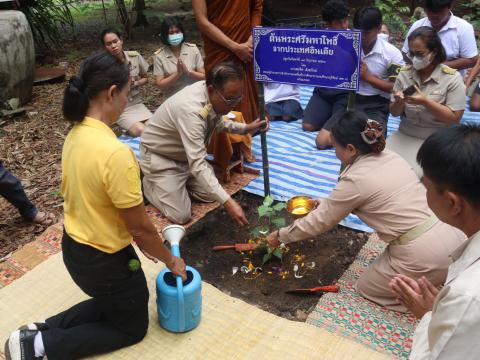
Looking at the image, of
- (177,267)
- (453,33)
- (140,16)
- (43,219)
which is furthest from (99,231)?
(140,16)

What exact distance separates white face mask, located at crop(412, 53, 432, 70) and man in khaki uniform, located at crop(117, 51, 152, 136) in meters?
2.81

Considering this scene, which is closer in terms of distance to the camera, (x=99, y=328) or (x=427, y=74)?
(x=99, y=328)

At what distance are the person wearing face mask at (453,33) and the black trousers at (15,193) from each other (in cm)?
364

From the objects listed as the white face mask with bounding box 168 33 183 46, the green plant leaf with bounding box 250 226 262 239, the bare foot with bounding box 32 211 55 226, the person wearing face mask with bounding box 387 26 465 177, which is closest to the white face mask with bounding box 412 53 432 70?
the person wearing face mask with bounding box 387 26 465 177

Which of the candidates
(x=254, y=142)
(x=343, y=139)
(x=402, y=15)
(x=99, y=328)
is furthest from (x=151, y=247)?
(x=402, y=15)

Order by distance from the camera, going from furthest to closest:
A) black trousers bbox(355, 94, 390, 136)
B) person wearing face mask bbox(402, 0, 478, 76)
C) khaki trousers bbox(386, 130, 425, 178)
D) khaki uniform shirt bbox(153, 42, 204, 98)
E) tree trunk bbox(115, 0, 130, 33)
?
tree trunk bbox(115, 0, 130, 33), khaki uniform shirt bbox(153, 42, 204, 98), black trousers bbox(355, 94, 390, 136), person wearing face mask bbox(402, 0, 478, 76), khaki trousers bbox(386, 130, 425, 178)

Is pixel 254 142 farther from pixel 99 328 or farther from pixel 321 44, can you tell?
pixel 99 328

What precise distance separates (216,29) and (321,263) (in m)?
2.26

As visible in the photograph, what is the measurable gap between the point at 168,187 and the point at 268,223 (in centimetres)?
84

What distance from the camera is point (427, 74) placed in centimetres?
324

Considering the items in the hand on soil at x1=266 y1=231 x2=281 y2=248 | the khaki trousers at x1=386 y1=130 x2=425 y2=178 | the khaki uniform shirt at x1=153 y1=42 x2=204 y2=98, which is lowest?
the hand on soil at x1=266 y1=231 x2=281 y2=248

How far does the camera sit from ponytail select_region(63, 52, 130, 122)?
5.27ft

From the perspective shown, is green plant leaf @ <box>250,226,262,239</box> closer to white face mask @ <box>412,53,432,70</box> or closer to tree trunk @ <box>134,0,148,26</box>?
white face mask @ <box>412,53,432,70</box>

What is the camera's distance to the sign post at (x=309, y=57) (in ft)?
8.36
